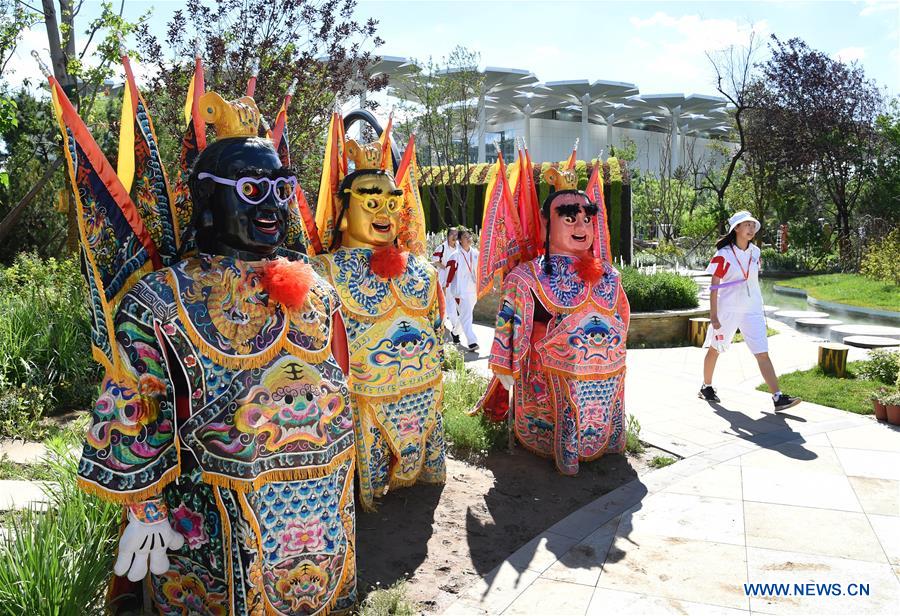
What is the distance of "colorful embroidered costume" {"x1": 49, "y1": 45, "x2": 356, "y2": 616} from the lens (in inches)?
107

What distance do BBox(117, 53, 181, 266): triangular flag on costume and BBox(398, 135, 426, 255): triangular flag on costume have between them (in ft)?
5.81

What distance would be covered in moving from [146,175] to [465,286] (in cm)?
716

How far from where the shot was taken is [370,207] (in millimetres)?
4262

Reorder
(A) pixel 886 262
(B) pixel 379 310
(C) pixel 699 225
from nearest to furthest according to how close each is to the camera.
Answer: (B) pixel 379 310 < (A) pixel 886 262 < (C) pixel 699 225

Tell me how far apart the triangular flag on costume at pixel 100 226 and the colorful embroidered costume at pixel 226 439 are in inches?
4.0

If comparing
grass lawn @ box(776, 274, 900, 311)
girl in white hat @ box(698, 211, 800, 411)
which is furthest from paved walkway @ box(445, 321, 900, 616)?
grass lawn @ box(776, 274, 900, 311)

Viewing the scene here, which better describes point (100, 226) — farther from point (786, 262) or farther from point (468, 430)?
point (786, 262)

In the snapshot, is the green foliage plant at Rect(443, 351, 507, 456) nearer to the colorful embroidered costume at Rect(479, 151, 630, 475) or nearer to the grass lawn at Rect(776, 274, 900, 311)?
the colorful embroidered costume at Rect(479, 151, 630, 475)

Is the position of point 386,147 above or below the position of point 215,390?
above

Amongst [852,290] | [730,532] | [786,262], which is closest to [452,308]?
[730,532]

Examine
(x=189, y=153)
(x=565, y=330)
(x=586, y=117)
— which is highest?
(x=586, y=117)

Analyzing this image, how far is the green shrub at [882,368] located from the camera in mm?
7367

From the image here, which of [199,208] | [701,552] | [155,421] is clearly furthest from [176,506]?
[701,552]

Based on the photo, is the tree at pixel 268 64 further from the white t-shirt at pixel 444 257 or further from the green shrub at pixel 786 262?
the green shrub at pixel 786 262
